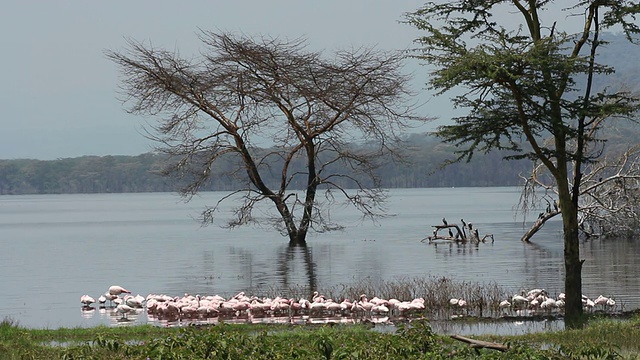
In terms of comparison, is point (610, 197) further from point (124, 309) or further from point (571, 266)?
point (124, 309)

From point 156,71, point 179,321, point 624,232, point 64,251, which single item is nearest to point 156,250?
point 64,251

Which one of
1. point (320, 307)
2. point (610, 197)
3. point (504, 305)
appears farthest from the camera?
point (610, 197)

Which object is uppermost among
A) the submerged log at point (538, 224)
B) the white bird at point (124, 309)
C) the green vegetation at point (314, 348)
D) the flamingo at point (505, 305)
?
the submerged log at point (538, 224)

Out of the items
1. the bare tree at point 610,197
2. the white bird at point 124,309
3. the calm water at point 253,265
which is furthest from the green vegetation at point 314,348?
the bare tree at point 610,197

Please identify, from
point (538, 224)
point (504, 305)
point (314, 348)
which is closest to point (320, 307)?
point (504, 305)

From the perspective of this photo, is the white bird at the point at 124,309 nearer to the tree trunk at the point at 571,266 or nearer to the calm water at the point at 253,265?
the calm water at the point at 253,265

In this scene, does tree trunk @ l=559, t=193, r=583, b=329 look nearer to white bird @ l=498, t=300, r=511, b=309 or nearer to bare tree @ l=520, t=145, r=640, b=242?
white bird @ l=498, t=300, r=511, b=309

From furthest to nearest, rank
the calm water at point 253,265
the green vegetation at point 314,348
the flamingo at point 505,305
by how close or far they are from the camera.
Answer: the calm water at point 253,265, the flamingo at point 505,305, the green vegetation at point 314,348

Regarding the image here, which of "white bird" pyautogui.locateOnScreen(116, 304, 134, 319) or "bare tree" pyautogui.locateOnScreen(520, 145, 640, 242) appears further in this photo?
"bare tree" pyautogui.locateOnScreen(520, 145, 640, 242)

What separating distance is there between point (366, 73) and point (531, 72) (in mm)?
29045

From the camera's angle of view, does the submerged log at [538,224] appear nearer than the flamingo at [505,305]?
No

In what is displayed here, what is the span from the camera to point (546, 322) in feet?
73.5

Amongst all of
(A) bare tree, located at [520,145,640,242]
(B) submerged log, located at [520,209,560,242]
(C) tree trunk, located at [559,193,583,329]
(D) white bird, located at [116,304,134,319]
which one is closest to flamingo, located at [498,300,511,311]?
(C) tree trunk, located at [559,193,583,329]

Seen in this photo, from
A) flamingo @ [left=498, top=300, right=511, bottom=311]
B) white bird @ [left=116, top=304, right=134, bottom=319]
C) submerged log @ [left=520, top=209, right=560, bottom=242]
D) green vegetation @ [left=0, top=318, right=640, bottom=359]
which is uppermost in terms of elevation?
submerged log @ [left=520, top=209, right=560, bottom=242]
